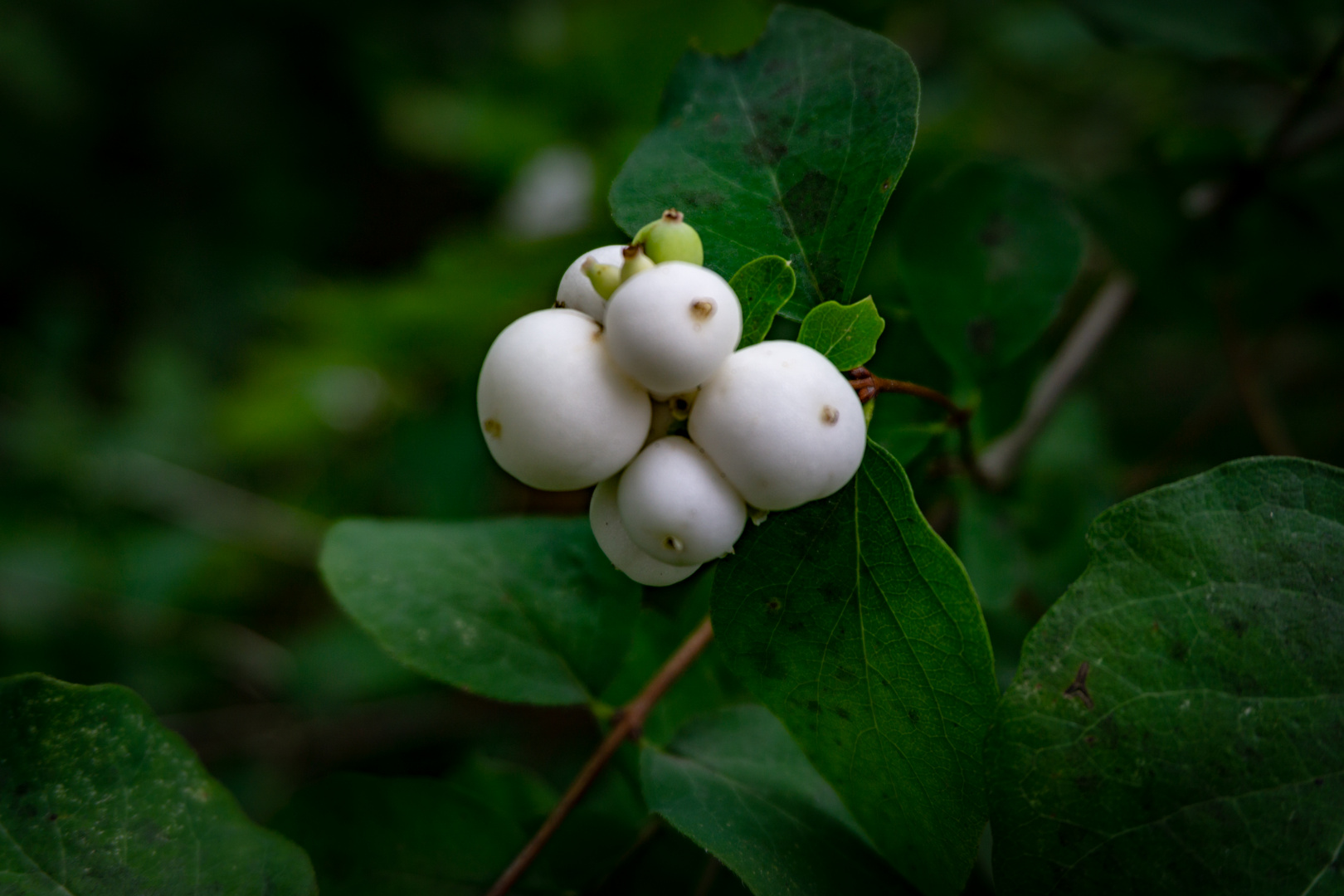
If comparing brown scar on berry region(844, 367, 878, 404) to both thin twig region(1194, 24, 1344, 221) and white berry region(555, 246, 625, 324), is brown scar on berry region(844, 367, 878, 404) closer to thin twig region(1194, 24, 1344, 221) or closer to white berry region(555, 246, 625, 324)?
white berry region(555, 246, 625, 324)

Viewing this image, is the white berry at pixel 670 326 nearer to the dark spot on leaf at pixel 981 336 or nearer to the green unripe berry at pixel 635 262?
the green unripe berry at pixel 635 262

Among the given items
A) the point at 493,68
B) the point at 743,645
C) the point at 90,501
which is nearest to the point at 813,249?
the point at 743,645

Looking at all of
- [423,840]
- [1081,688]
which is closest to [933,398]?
[1081,688]

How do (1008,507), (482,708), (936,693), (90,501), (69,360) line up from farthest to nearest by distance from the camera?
(69,360)
(90,501)
(482,708)
(1008,507)
(936,693)

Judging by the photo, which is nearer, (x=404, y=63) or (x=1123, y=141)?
(x=1123, y=141)

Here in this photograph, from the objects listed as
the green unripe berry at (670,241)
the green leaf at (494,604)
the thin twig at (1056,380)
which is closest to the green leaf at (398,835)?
the green leaf at (494,604)

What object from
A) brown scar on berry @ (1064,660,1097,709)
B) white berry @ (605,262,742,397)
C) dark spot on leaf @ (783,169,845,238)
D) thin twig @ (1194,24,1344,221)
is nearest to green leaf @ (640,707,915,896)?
brown scar on berry @ (1064,660,1097,709)

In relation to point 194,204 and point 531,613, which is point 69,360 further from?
point 531,613

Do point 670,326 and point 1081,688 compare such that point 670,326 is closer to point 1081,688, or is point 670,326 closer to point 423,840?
point 1081,688
